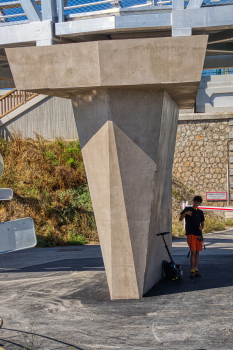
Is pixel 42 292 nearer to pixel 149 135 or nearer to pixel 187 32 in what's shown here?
pixel 149 135

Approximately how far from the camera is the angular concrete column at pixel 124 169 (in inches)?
259

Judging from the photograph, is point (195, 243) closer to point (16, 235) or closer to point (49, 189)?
point (16, 235)

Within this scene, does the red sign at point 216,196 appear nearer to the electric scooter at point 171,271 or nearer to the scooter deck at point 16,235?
the electric scooter at point 171,271

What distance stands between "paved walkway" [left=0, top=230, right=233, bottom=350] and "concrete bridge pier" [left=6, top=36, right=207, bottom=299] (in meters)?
0.62

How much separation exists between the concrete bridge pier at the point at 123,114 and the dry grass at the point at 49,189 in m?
7.67

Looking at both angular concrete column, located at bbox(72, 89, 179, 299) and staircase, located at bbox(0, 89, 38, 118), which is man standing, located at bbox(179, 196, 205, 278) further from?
staircase, located at bbox(0, 89, 38, 118)

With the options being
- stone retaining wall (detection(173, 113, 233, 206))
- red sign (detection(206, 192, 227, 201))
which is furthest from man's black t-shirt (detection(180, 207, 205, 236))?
stone retaining wall (detection(173, 113, 233, 206))

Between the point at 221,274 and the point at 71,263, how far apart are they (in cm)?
397

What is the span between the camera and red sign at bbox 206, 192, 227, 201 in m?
18.6

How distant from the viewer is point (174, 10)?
6.45 metres

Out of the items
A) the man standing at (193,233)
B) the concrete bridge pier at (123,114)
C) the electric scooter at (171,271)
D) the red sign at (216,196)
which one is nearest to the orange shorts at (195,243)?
the man standing at (193,233)

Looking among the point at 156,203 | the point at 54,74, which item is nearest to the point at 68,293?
the point at 156,203

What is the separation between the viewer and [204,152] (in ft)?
62.0

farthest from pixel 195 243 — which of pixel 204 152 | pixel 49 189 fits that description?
pixel 204 152
